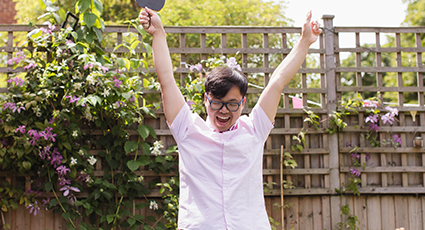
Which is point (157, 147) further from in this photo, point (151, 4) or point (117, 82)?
point (151, 4)

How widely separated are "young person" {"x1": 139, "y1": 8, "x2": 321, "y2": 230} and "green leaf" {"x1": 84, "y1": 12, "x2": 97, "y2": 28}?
6.10ft

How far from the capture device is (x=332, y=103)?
336cm

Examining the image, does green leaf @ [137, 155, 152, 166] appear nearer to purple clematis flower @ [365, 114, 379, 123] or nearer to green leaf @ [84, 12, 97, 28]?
green leaf @ [84, 12, 97, 28]

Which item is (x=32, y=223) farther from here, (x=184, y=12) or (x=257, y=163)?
(x=184, y=12)

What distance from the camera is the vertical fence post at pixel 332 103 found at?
3297 mm

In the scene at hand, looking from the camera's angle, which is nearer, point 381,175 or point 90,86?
point 90,86

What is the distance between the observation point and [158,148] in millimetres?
2973

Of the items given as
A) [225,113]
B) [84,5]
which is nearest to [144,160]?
[84,5]

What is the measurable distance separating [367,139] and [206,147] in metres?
2.64

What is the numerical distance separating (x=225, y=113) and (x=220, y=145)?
0.12 meters

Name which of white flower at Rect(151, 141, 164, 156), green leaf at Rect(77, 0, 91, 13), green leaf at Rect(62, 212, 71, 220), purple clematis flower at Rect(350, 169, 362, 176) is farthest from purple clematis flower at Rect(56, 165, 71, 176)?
purple clematis flower at Rect(350, 169, 362, 176)

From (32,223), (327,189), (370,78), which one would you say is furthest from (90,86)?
(370,78)

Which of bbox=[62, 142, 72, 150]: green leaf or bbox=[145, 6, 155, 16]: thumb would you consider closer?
bbox=[145, 6, 155, 16]: thumb

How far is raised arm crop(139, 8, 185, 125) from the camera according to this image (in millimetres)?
1266
